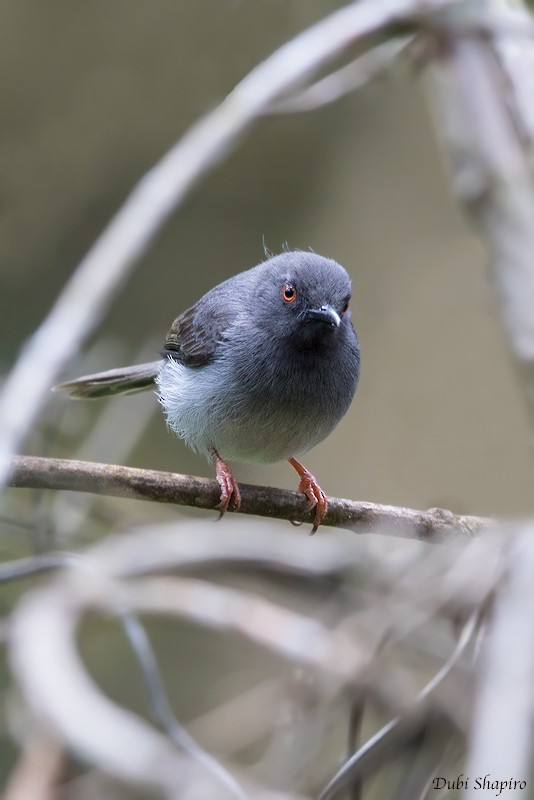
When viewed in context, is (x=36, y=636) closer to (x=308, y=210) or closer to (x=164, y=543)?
(x=164, y=543)

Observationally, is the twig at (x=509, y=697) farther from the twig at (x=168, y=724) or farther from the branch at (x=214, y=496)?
the twig at (x=168, y=724)

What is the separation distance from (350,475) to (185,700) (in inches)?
119

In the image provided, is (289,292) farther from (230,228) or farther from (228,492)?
(230,228)

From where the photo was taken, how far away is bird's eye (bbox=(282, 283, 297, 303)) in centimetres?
394

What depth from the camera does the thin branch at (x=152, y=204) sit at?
8.72 ft

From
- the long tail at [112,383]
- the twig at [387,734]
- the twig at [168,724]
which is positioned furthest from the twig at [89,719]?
the long tail at [112,383]

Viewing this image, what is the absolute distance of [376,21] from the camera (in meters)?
5.02

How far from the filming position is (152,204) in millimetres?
3576

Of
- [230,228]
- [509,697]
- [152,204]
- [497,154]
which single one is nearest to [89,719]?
[152,204]

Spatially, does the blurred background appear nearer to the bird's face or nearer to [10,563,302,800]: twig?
[10,563,302,800]: twig

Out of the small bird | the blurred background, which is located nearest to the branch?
the small bird

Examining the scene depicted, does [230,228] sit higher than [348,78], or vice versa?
[230,228]

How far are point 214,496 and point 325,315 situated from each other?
96 cm

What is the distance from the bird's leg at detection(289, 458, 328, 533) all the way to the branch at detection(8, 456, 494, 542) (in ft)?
0.11
